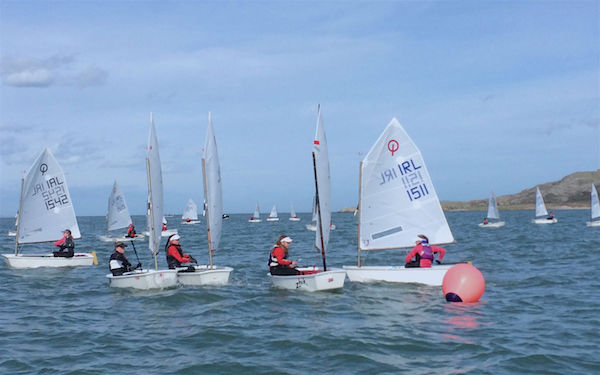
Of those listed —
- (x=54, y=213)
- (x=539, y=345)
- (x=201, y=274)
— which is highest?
(x=54, y=213)

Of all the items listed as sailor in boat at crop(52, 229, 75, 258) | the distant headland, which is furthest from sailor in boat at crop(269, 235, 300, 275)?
the distant headland

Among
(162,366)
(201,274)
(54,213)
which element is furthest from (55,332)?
(54,213)

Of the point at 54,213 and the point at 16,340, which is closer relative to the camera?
the point at 16,340

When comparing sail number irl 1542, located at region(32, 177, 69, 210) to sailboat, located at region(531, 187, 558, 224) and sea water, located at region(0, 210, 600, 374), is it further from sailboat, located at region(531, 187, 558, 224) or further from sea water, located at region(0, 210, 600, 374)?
sailboat, located at region(531, 187, 558, 224)

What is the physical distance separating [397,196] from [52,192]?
57.6 ft

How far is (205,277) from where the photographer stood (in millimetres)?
19109

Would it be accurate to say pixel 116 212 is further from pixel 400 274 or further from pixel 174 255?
pixel 400 274

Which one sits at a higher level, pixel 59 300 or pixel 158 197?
pixel 158 197

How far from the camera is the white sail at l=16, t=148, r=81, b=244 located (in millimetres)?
28312

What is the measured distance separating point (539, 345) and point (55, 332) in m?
10.9

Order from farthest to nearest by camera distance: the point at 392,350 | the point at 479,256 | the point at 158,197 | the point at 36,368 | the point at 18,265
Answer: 1. the point at 479,256
2. the point at 18,265
3. the point at 158,197
4. the point at 392,350
5. the point at 36,368

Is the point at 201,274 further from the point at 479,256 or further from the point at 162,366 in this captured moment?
the point at 479,256

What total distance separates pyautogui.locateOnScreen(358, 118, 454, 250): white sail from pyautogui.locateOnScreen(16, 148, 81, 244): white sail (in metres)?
15.6

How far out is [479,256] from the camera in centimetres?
3194
